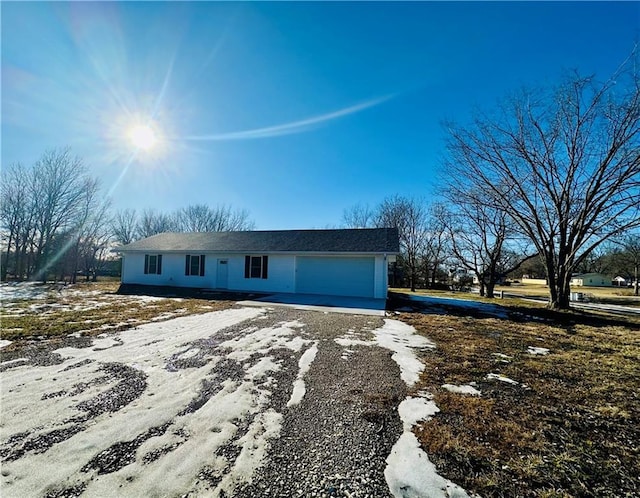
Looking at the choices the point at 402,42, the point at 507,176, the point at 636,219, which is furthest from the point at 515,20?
the point at 636,219

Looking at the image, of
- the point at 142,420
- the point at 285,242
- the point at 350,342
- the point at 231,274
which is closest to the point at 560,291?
the point at 350,342

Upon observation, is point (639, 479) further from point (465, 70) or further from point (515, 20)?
point (465, 70)

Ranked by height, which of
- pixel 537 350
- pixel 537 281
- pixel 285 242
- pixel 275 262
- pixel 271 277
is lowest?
pixel 537 281

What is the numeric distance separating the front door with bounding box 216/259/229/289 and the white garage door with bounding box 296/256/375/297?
4.08 metres

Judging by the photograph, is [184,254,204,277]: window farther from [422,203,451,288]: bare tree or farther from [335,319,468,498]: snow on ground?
[422,203,451,288]: bare tree

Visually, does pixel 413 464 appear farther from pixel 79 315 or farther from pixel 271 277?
pixel 271 277

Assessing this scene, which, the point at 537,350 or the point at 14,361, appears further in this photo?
the point at 537,350

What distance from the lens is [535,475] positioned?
205cm

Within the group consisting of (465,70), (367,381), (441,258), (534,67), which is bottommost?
(367,381)

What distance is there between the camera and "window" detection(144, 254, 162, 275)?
1659 centimetres

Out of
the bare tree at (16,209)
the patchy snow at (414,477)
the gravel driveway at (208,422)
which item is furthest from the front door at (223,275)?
the bare tree at (16,209)

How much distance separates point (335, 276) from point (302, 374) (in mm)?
9946

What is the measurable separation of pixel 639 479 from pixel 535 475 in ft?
2.45

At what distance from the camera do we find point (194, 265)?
1593cm
